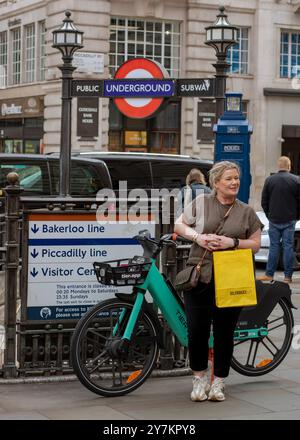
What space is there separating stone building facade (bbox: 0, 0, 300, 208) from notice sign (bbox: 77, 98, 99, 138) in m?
0.31

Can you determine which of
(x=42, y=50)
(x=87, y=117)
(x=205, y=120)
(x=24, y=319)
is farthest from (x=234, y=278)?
(x=42, y=50)

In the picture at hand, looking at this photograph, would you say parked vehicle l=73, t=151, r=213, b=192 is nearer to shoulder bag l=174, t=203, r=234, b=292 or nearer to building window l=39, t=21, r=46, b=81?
shoulder bag l=174, t=203, r=234, b=292

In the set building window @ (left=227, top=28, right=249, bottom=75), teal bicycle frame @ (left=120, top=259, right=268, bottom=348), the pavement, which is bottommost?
the pavement

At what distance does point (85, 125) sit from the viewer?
29422 mm

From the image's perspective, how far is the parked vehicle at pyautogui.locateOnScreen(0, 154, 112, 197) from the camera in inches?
608

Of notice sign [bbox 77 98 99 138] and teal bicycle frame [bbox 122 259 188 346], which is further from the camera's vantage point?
notice sign [bbox 77 98 99 138]

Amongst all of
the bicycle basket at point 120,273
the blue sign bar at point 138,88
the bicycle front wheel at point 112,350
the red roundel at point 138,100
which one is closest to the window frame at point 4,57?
the red roundel at point 138,100

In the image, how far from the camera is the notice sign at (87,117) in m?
29.3

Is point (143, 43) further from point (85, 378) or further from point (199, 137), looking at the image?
point (85, 378)

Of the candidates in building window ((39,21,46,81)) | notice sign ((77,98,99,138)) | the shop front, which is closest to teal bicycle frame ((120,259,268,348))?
notice sign ((77,98,99,138))

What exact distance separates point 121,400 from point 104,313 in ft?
2.02

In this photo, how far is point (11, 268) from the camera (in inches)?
290

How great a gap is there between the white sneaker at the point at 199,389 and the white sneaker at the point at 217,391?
0.17 feet

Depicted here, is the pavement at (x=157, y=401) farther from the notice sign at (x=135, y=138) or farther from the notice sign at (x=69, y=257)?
the notice sign at (x=135, y=138)
